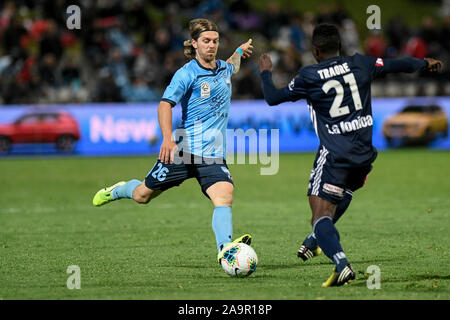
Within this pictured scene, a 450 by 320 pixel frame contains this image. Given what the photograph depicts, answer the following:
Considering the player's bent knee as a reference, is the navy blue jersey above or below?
above

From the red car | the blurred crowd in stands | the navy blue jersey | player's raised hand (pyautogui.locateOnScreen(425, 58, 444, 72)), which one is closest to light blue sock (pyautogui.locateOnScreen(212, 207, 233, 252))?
the navy blue jersey

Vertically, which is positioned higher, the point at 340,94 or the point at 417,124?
the point at 417,124

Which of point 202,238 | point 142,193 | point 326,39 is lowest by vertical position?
point 202,238

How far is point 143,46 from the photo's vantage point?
83.7 feet

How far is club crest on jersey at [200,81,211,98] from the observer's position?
776 centimetres

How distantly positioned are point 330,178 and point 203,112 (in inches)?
63.3

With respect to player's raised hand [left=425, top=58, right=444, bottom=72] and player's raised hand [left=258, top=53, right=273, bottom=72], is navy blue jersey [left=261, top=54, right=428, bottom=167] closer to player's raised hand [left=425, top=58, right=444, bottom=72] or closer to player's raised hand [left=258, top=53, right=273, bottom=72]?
player's raised hand [left=258, top=53, right=273, bottom=72]

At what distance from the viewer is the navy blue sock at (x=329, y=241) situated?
645 centimetres

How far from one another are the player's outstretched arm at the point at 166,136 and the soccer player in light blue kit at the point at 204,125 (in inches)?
2.3

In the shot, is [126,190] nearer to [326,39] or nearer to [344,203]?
[344,203]

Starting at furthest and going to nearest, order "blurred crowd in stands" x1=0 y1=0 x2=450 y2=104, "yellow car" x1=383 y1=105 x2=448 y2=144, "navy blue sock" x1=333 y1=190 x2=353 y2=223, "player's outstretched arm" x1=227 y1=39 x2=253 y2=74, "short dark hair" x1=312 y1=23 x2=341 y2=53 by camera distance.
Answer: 1. "blurred crowd in stands" x1=0 y1=0 x2=450 y2=104
2. "yellow car" x1=383 y1=105 x2=448 y2=144
3. "player's outstretched arm" x1=227 y1=39 x2=253 y2=74
4. "navy blue sock" x1=333 y1=190 x2=353 y2=223
5. "short dark hair" x1=312 y1=23 x2=341 y2=53

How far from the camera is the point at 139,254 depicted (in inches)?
338

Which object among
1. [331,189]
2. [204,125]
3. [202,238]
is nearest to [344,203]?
[331,189]

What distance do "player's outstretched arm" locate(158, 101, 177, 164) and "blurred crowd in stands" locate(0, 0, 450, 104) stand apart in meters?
15.3
